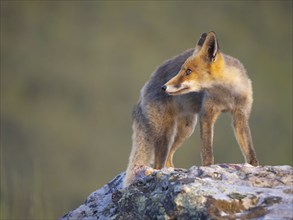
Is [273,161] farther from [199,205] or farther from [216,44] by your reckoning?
[199,205]

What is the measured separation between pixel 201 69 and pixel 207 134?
2.39 ft

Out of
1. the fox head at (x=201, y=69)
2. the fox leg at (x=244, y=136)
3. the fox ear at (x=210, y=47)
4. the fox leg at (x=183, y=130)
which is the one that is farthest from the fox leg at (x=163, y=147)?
the fox ear at (x=210, y=47)

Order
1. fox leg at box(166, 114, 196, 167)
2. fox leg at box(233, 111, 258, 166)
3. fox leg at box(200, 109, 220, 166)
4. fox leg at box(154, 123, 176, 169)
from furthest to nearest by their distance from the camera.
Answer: fox leg at box(166, 114, 196, 167)
fox leg at box(154, 123, 176, 169)
fox leg at box(233, 111, 258, 166)
fox leg at box(200, 109, 220, 166)

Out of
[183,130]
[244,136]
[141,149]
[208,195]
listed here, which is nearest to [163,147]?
[141,149]

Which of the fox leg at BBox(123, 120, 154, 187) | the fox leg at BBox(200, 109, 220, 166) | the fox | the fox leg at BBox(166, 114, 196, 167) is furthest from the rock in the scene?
the fox leg at BBox(166, 114, 196, 167)

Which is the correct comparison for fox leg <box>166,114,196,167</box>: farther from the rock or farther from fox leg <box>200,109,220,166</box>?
the rock

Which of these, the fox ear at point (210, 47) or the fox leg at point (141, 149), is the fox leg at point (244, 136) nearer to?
the fox ear at point (210, 47)

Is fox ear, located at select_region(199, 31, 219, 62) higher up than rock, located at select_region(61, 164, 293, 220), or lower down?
higher up

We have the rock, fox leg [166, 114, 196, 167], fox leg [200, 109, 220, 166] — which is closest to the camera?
the rock

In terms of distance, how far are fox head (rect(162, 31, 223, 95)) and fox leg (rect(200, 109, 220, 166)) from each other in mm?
303

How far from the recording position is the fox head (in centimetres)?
930

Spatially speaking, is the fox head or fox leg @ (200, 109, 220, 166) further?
the fox head

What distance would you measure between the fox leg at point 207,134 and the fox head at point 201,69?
303 millimetres

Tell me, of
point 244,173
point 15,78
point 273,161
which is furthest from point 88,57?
point 244,173
